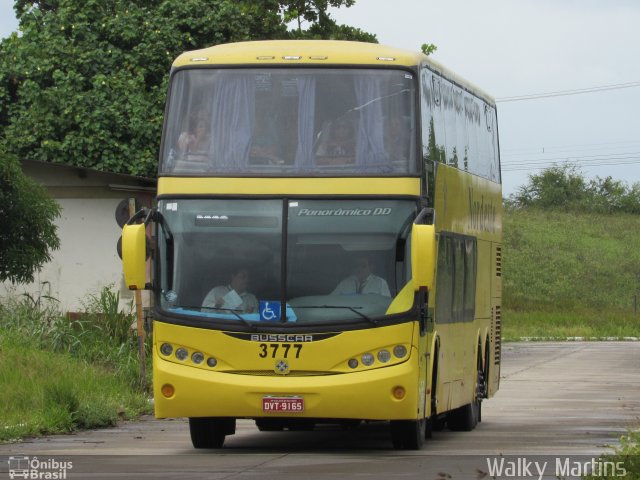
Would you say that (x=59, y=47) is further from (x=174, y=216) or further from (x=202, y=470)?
(x=202, y=470)

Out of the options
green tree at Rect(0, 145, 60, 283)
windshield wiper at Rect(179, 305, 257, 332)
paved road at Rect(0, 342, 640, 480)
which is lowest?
paved road at Rect(0, 342, 640, 480)

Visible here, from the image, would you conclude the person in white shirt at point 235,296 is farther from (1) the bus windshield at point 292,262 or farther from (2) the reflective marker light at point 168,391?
(2) the reflective marker light at point 168,391

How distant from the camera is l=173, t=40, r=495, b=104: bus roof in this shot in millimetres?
15992

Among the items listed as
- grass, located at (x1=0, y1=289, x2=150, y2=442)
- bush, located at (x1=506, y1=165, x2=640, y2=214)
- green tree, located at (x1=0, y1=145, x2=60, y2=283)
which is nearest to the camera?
grass, located at (x1=0, y1=289, x2=150, y2=442)

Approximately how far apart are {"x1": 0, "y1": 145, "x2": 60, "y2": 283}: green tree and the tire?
1126 cm

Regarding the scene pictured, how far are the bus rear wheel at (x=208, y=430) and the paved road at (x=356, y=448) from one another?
0.19m

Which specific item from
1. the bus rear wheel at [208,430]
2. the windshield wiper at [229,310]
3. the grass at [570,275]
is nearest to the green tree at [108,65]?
the bus rear wheel at [208,430]

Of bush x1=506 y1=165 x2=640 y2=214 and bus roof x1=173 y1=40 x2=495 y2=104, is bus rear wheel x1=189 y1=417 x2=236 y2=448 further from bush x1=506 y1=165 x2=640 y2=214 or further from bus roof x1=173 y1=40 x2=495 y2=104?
bush x1=506 y1=165 x2=640 y2=214

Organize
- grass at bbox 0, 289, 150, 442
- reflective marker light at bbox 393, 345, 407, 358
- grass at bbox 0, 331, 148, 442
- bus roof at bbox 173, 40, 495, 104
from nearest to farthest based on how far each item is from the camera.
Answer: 1. reflective marker light at bbox 393, 345, 407, 358
2. bus roof at bbox 173, 40, 495, 104
3. grass at bbox 0, 331, 148, 442
4. grass at bbox 0, 289, 150, 442

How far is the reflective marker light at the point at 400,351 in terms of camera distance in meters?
15.3

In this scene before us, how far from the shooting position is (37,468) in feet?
45.5

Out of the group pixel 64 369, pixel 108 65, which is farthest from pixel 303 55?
pixel 108 65

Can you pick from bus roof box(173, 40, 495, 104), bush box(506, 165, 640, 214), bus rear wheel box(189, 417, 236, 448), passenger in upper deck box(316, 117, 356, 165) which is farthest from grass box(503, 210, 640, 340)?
passenger in upper deck box(316, 117, 356, 165)

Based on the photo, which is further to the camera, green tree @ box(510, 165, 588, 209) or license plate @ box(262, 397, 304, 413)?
green tree @ box(510, 165, 588, 209)
